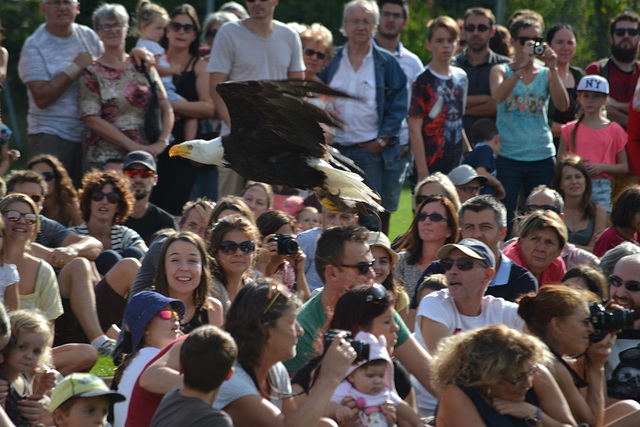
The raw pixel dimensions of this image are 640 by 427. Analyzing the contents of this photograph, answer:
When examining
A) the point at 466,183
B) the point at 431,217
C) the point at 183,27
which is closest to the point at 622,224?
the point at 466,183

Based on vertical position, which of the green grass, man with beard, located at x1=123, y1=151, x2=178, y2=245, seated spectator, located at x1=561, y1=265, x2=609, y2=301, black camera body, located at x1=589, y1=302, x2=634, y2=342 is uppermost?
black camera body, located at x1=589, y1=302, x2=634, y2=342

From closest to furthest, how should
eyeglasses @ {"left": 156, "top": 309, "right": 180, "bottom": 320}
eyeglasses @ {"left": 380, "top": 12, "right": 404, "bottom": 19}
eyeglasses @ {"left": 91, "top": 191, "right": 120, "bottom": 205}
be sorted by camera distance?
1. eyeglasses @ {"left": 156, "top": 309, "right": 180, "bottom": 320}
2. eyeglasses @ {"left": 91, "top": 191, "right": 120, "bottom": 205}
3. eyeglasses @ {"left": 380, "top": 12, "right": 404, "bottom": 19}

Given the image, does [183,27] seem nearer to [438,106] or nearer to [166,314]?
Answer: [438,106]

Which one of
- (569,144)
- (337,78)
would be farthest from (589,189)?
(337,78)

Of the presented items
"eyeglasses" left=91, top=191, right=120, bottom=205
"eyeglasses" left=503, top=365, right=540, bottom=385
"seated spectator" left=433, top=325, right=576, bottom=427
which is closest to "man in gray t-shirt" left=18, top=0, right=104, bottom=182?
"eyeglasses" left=91, top=191, right=120, bottom=205

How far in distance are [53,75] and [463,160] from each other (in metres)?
3.93

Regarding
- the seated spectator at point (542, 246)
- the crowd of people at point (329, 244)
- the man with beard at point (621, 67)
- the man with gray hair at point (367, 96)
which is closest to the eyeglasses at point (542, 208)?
the crowd of people at point (329, 244)

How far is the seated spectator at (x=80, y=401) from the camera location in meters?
3.40

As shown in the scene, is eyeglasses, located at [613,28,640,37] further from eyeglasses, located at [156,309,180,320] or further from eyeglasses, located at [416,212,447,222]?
eyeglasses, located at [156,309,180,320]

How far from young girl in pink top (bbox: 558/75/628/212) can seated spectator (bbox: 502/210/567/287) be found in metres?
2.70

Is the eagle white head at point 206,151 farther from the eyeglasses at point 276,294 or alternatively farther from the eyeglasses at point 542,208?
the eyeglasses at point 276,294

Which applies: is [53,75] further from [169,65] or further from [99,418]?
[99,418]

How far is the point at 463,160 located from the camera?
8.68 meters

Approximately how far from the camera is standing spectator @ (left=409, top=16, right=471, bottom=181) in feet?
27.7
